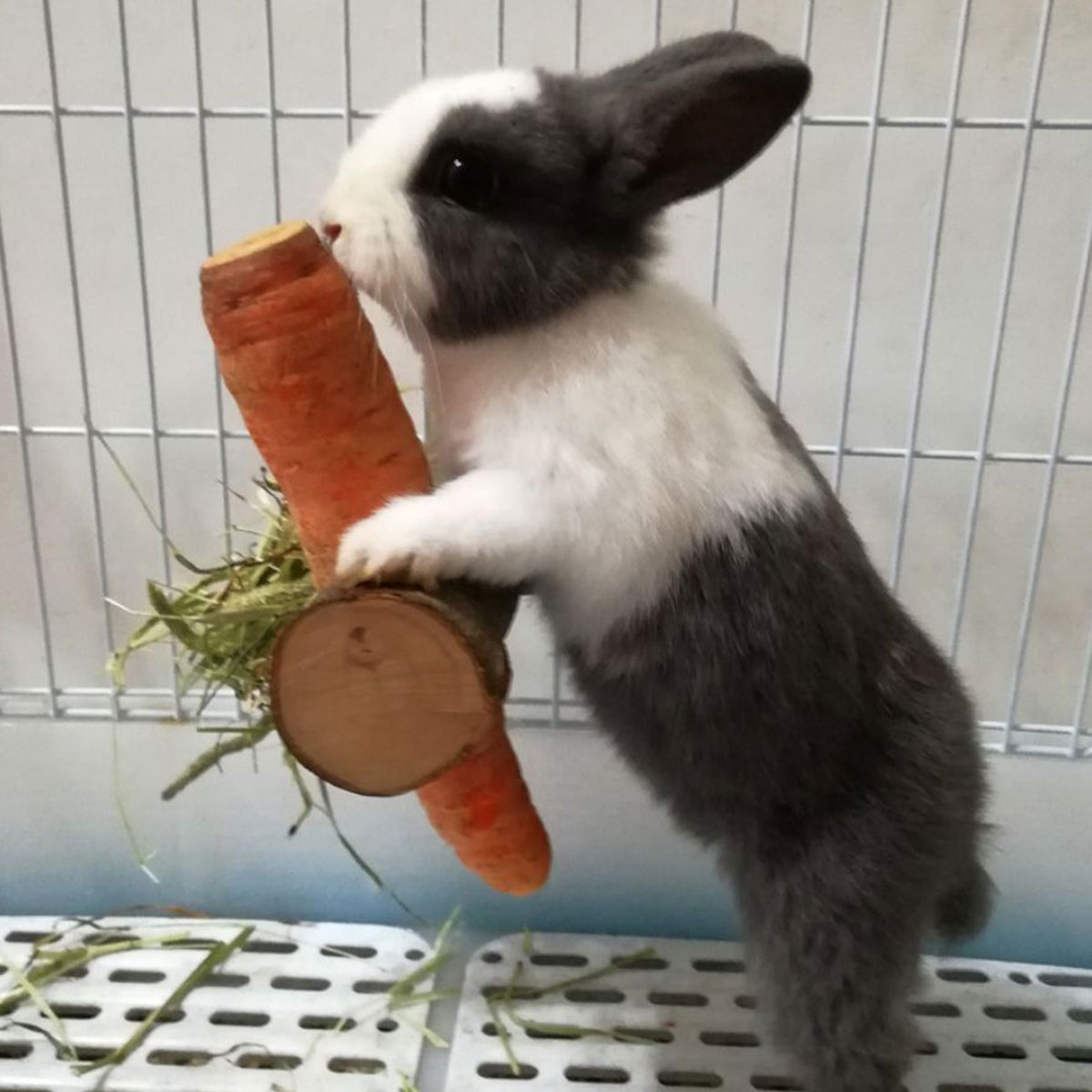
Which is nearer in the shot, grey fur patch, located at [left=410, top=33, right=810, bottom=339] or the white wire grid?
grey fur patch, located at [left=410, top=33, right=810, bottom=339]

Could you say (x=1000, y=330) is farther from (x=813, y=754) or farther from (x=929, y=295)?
(x=813, y=754)

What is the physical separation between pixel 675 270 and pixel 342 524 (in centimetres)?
50

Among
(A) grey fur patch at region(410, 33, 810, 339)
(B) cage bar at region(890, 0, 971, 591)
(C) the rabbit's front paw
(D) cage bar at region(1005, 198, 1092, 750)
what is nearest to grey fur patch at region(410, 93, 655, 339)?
(A) grey fur patch at region(410, 33, 810, 339)

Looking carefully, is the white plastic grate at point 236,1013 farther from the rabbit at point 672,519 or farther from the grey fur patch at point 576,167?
the grey fur patch at point 576,167

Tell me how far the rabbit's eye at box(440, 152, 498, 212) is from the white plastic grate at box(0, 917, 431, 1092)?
2.54 feet

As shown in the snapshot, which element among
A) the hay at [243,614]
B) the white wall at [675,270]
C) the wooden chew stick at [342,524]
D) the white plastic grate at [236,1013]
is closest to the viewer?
the wooden chew stick at [342,524]

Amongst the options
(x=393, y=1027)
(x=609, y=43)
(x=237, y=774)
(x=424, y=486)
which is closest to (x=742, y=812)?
(x=424, y=486)

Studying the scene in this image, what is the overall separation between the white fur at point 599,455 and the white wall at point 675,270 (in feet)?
1.35

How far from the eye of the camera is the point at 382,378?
824 mm

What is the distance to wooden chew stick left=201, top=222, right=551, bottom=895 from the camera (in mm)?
692

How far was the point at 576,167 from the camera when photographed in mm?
800

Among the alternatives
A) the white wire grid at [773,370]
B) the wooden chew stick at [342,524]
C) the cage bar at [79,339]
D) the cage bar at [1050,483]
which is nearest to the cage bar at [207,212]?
the white wire grid at [773,370]

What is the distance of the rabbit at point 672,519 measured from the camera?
0.79m

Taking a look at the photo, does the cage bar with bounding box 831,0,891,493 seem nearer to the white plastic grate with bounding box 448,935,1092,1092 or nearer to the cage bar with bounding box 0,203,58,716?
the white plastic grate with bounding box 448,935,1092,1092
